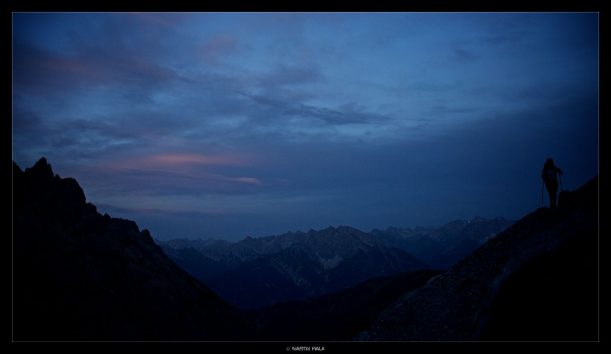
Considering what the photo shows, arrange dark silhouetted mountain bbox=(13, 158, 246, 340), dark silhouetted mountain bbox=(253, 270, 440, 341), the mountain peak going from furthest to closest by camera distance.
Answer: dark silhouetted mountain bbox=(253, 270, 440, 341) → the mountain peak → dark silhouetted mountain bbox=(13, 158, 246, 340)

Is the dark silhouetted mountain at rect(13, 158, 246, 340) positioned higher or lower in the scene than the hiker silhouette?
lower

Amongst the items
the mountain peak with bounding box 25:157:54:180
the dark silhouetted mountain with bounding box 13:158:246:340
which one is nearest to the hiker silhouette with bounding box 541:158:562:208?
the dark silhouetted mountain with bounding box 13:158:246:340

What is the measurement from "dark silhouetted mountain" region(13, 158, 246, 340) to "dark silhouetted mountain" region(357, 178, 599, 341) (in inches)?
1096

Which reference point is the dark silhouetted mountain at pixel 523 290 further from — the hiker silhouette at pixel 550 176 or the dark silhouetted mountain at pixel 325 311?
the dark silhouetted mountain at pixel 325 311

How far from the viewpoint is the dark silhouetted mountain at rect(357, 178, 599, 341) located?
6.88 meters

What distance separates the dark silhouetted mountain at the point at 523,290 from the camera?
271 inches

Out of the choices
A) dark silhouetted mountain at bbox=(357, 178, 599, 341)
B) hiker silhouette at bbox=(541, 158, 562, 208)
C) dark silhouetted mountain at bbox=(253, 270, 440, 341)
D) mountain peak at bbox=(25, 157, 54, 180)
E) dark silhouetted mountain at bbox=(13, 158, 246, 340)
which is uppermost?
mountain peak at bbox=(25, 157, 54, 180)

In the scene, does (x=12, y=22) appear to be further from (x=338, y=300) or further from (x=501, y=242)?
(x=338, y=300)

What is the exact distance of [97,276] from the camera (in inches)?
1818

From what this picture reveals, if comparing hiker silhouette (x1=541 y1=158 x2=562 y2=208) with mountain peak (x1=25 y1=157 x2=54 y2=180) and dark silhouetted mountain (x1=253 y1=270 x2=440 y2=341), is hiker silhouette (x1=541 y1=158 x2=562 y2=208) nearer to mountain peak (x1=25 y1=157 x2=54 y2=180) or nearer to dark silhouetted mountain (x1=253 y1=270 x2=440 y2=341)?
dark silhouetted mountain (x1=253 y1=270 x2=440 y2=341)

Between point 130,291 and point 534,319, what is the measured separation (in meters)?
55.2

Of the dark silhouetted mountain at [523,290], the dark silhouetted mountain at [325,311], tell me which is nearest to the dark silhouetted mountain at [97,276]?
the dark silhouetted mountain at [325,311]
